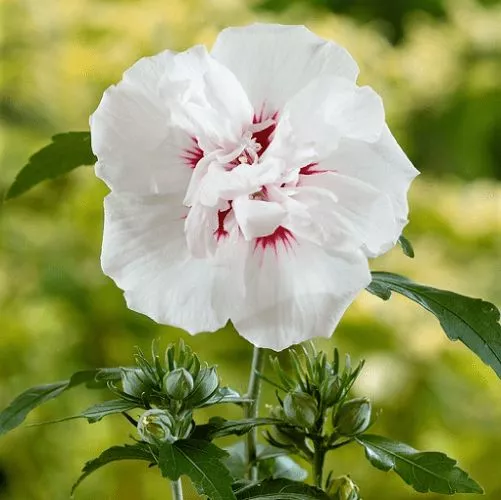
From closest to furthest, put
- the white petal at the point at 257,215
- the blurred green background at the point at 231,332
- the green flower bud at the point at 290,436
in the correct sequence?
the white petal at the point at 257,215 → the green flower bud at the point at 290,436 → the blurred green background at the point at 231,332

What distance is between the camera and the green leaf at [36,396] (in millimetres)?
628

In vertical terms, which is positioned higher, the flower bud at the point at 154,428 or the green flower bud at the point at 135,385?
the flower bud at the point at 154,428

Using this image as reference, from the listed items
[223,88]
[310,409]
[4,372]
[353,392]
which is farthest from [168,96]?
[4,372]

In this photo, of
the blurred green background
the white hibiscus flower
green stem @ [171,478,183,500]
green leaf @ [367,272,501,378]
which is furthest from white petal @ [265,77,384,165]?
the blurred green background

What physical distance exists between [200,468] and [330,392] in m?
0.11

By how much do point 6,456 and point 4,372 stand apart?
0.51 feet

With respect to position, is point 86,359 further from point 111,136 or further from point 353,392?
point 111,136

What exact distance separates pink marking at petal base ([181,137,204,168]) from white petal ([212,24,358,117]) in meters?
0.04

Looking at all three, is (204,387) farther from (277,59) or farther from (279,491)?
(277,59)

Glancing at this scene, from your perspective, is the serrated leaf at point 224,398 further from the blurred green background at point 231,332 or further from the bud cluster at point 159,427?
the blurred green background at point 231,332

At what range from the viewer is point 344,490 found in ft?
1.98

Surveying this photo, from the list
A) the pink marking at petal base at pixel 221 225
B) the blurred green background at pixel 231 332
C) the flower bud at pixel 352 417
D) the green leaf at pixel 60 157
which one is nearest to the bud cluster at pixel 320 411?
the flower bud at pixel 352 417

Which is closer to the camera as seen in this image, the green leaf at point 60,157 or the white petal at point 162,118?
the white petal at point 162,118

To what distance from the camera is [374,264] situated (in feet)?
5.46
